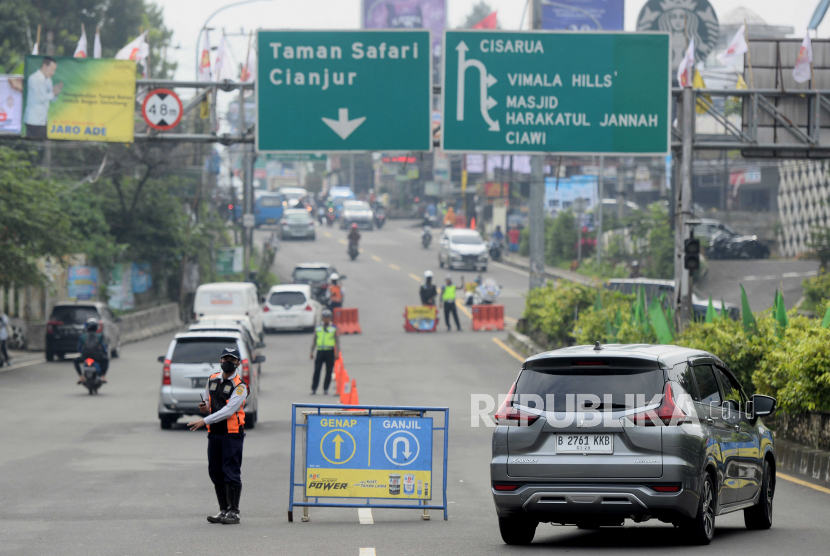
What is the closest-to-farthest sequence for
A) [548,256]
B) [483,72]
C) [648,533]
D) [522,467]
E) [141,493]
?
[522,467]
[648,533]
[141,493]
[483,72]
[548,256]

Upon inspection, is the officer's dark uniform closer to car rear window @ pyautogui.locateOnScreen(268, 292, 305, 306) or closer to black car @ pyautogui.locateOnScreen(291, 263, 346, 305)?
car rear window @ pyautogui.locateOnScreen(268, 292, 305, 306)

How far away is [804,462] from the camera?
13.6 meters

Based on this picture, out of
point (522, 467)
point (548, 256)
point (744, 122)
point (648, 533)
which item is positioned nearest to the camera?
point (522, 467)

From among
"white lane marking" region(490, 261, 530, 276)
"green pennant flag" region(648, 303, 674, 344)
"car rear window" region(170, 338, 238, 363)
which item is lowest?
"white lane marking" region(490, 261, 530, 276)

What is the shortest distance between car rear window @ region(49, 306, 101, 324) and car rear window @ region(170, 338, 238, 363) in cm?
1151

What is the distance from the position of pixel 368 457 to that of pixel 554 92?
11565mm

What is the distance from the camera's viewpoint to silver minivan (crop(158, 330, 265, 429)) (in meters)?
18.2

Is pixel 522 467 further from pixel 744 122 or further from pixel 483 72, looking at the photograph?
pixel 744 122

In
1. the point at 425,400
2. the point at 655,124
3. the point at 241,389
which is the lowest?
the point at 425,400

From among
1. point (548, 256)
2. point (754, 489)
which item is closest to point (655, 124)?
point (754, 489)

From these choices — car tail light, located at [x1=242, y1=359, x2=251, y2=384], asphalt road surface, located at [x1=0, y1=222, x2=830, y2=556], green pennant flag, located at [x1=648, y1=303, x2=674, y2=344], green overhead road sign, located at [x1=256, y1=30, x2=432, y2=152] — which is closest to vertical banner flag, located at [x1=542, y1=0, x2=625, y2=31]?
asphalt road surface, located at [x1=0, y1=222, x2=830, y2=556]

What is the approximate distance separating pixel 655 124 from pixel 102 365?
Answer: 12.4 meters

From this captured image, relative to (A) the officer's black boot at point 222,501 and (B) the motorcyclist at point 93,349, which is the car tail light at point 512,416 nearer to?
(A) the officer's black boot at point 222,501

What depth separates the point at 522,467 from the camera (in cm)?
803
